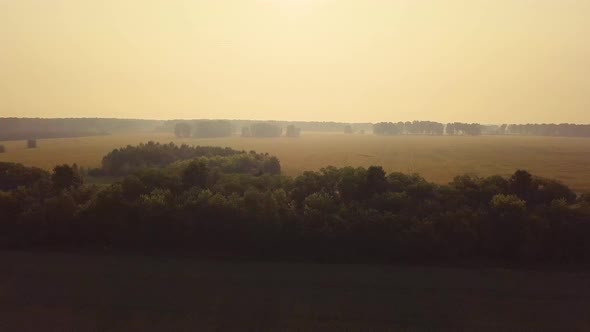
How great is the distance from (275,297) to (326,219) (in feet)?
29.8

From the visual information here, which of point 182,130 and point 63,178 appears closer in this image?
point 63,178

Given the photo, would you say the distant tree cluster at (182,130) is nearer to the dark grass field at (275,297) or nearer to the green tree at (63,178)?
the green tree at (63,178)

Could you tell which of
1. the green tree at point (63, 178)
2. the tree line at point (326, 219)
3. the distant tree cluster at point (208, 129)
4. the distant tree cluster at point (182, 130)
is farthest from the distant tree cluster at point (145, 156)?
the distant tree cluster at point (208, 129)

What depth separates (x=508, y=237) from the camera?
96.8ft

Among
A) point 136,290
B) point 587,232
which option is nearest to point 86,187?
point 136,290

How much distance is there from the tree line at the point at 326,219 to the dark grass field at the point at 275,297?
2.26 m

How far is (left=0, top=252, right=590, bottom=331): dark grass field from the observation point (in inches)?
817

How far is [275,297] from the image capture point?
23344mm

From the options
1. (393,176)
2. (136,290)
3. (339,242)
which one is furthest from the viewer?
(393,176)

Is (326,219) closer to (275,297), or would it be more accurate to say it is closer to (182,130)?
(275,297)

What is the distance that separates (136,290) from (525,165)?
81595 mm

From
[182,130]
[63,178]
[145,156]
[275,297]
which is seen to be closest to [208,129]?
[182,130]

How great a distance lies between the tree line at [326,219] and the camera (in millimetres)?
29359

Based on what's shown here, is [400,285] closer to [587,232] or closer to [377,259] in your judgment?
[377,259]
